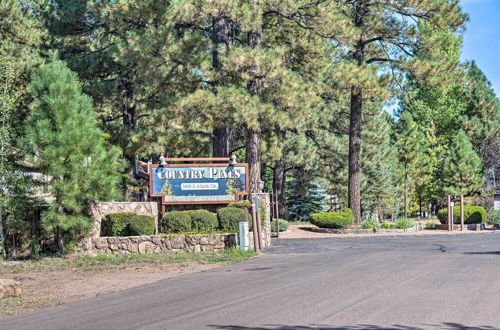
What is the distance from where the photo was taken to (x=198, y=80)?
27188 mm

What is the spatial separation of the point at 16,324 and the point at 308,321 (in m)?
4.57

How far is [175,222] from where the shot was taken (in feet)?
73.4

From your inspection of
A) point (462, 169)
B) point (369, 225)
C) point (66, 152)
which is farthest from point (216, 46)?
point (462, 169)

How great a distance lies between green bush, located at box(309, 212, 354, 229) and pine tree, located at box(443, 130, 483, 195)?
14807mm

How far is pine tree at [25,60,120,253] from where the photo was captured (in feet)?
64.6

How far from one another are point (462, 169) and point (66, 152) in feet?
101

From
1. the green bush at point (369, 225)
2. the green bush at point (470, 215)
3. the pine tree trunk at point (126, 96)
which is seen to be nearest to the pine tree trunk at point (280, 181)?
the green bush at point (369, 225)

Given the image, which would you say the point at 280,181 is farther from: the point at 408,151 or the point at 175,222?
the point at 175,222

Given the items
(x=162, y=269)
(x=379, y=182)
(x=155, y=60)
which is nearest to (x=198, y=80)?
(x=155, y=60)

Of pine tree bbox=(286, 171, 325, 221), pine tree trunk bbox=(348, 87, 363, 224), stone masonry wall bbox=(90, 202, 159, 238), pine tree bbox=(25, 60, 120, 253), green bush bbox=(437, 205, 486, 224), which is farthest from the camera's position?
pine tree bbox=(286, 171, 325, 221)

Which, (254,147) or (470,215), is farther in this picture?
(470,215)

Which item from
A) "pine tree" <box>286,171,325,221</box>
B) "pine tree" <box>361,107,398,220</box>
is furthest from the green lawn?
"pine tree" <box>286,171,325,221</box>

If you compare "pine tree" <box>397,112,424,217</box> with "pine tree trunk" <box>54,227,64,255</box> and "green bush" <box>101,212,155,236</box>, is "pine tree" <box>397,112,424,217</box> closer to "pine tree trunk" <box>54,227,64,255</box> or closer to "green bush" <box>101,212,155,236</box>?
"green bush" <box>101,212,155,236</box>

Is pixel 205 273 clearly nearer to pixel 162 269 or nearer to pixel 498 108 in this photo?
pixel 162 269
